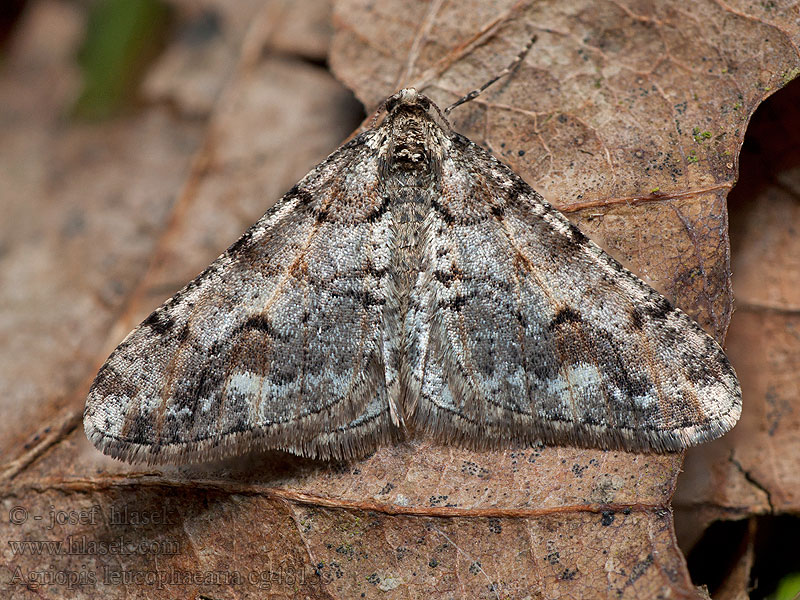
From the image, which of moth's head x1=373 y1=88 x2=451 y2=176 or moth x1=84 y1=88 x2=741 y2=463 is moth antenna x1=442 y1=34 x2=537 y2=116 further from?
moth x1=84 y1=88 x2=741 y2=463

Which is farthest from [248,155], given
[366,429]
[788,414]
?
[788,414]

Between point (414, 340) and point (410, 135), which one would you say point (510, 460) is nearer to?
point (414, 340)

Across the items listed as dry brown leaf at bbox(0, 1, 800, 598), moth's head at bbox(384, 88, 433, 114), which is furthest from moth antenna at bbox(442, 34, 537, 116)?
moth's head at bbox(384, 88, 433, 114)

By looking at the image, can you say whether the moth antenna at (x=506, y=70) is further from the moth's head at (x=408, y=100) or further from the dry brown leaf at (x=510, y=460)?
the moth's head at (x=408, y=100)

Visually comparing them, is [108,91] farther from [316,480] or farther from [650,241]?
[650,241]

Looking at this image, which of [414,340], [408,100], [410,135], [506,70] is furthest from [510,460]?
[506,70]

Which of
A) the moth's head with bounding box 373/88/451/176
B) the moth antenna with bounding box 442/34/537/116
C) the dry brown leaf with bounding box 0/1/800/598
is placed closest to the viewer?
the dry brown leaf with bounding box 0/1/800/598

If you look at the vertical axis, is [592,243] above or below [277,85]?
below
